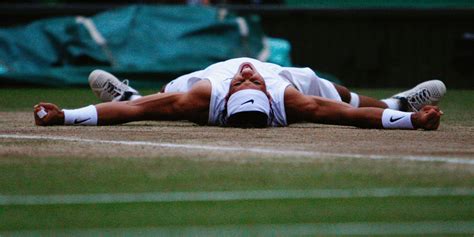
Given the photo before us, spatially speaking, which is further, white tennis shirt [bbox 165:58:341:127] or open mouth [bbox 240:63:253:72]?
open mouth [bbox 240:63:253:72]

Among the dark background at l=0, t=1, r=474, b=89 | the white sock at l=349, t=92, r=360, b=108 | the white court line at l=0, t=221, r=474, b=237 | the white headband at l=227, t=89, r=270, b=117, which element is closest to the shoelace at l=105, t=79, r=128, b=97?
the white headband at l=227, t=89, r=270, b=117

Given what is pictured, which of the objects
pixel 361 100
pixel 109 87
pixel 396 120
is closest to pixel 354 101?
pixel 361 100

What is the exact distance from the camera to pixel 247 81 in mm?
7777

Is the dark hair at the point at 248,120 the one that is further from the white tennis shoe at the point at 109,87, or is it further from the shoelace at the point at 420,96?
the shoelace at the point at 420,96

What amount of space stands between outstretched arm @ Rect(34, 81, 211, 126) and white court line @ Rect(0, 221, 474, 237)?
11.2 ft

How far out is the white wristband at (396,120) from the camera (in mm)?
7805

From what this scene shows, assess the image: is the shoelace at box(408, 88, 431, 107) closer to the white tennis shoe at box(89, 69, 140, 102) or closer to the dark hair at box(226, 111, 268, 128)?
the dark hair at box(226, 111, 268, 128)

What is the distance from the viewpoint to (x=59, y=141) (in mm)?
6945

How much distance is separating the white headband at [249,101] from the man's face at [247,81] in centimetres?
6

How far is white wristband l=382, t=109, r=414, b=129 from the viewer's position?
7805mm

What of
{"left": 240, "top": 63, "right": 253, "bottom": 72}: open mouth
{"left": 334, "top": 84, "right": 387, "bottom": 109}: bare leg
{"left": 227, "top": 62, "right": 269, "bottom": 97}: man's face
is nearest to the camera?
{"left": 227, "top": 62, "right": 269, "bottom": 97}: man's face

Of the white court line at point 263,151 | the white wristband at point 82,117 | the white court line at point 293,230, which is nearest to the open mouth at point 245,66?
the white wristband at point 82,117

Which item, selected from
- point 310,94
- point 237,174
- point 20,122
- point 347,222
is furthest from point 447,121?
point 347,222

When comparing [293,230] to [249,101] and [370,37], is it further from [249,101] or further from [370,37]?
[370,37]
